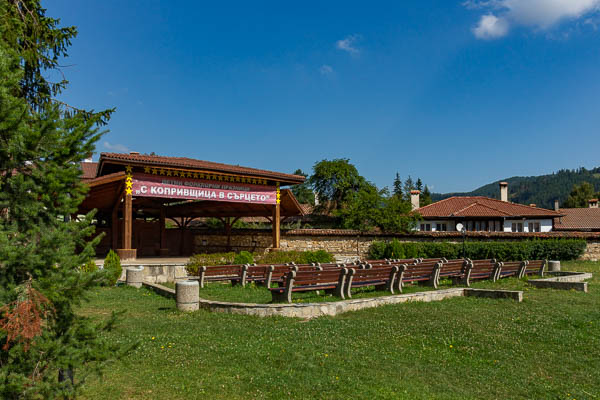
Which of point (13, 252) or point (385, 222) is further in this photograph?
point (385, 222)

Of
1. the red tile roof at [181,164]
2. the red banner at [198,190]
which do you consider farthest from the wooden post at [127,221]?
the red tile roof at [181,164]

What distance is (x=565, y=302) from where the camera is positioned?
10.1 metres

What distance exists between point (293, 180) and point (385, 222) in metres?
5.88

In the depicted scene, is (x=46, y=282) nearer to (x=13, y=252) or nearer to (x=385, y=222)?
(x=13, y=252)

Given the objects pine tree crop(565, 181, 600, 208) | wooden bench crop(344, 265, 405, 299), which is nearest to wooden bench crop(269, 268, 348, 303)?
wooden bench crop(344, 265, 405, 299)

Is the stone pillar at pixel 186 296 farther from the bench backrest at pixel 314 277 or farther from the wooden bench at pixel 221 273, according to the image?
the wooden bench at pixel 221 273

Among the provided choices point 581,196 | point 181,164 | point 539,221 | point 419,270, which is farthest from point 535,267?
point 581,196

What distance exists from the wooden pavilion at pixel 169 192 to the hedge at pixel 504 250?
5.68 metres

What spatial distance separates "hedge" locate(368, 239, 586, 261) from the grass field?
12.1m

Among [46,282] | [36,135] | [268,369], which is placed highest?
[36,135]

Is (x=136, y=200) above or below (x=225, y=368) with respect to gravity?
above

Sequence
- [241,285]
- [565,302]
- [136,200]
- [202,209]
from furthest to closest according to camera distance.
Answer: [202,209] → [136,200] → [241,285] → [565,302]

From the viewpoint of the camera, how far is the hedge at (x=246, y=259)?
51.7ft

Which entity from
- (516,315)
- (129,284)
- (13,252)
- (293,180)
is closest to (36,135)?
(13,252)
